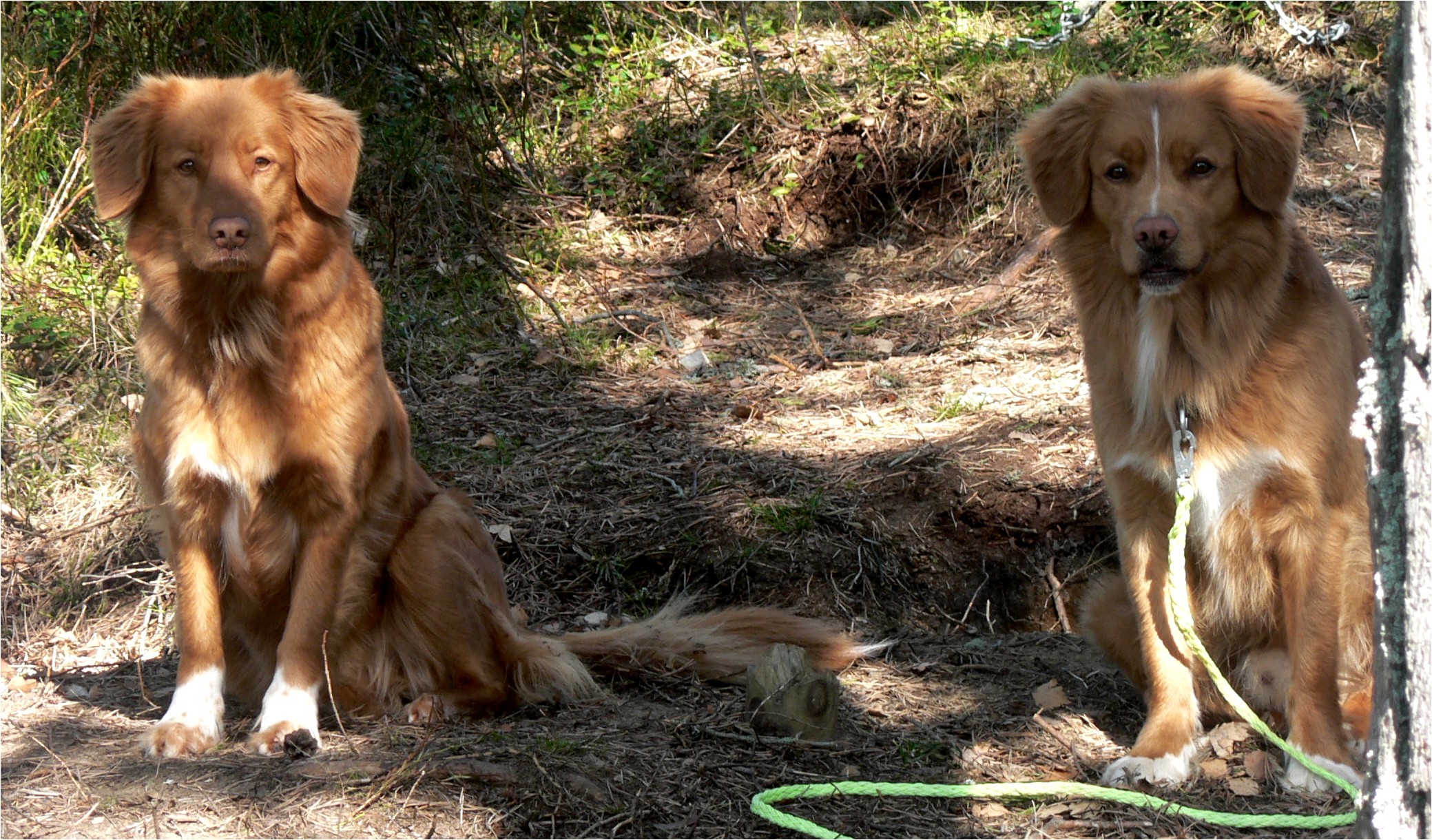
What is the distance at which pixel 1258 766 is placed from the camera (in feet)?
10.7

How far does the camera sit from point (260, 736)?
3.34 meters

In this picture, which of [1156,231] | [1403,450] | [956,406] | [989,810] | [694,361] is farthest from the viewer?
[694,361]

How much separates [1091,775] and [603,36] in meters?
6.91

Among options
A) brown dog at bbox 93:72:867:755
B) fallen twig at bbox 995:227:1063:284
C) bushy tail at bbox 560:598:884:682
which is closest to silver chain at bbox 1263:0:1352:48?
fallen twig at bbox 995:227:1063:284

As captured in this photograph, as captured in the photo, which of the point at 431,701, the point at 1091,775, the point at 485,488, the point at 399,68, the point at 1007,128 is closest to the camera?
the point at 1091,775

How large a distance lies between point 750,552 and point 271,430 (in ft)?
6.47

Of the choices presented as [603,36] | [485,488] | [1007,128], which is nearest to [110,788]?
[485,488]

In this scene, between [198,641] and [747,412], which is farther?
[747,412]

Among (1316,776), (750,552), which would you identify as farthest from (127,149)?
(1316,776)

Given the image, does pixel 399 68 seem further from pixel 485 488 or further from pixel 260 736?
pixel 260 736

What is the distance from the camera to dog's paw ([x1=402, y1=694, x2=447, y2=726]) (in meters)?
3.63

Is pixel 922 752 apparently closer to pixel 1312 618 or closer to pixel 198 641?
pixel 1312 618

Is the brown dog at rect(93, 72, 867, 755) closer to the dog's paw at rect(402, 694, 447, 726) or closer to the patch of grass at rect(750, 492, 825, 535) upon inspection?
the dog's paw at rect(402, 694, 447, 726)

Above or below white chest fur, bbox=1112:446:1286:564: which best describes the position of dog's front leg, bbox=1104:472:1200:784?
below
